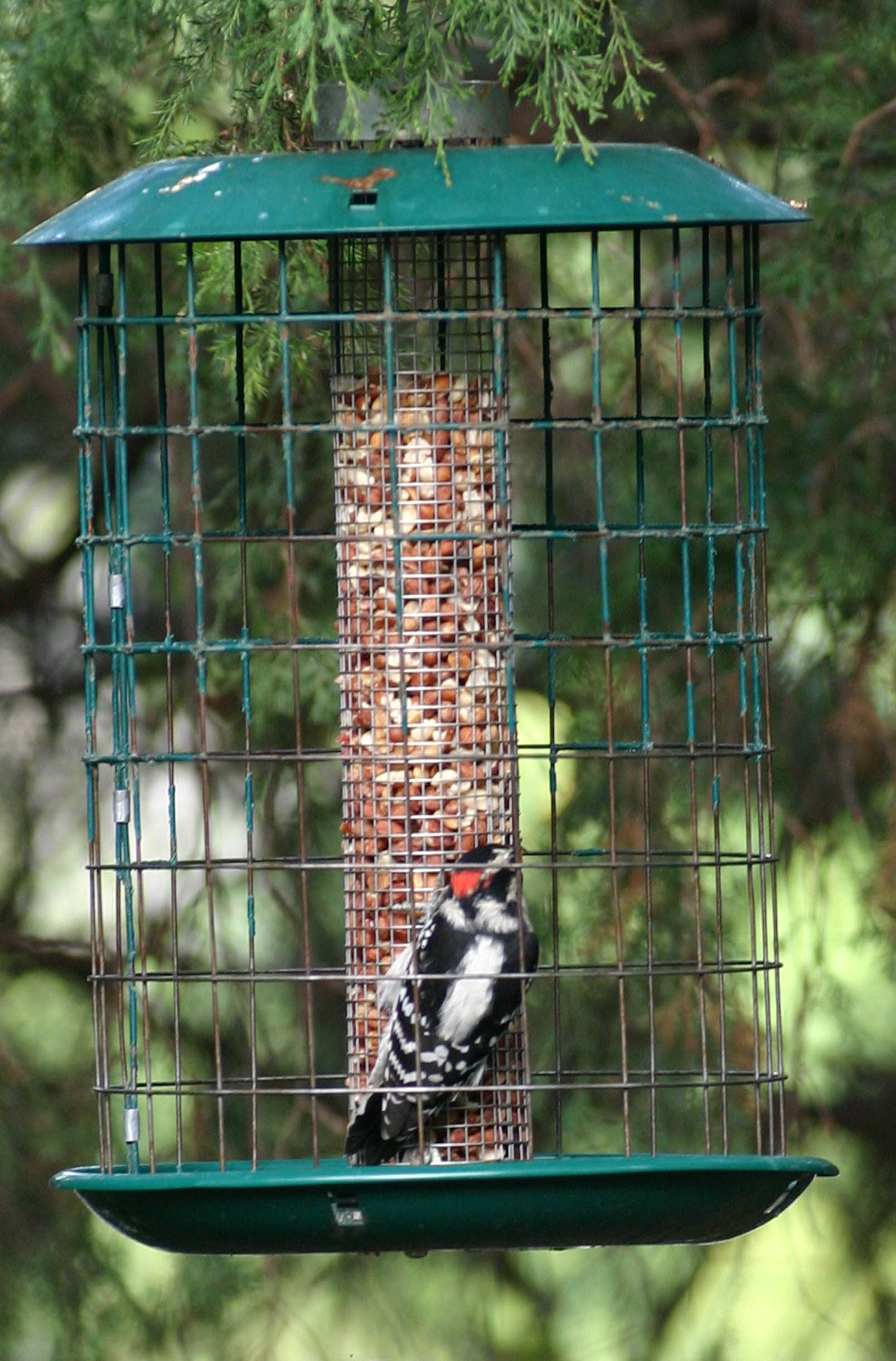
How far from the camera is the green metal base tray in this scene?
135 inches

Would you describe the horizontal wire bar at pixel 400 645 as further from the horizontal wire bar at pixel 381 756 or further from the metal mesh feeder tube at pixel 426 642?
the horizontal wire bar at pixel 381 756

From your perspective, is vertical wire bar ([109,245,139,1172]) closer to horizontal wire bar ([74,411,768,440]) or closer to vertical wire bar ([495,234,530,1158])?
horizontal wire bar ([74,411,768,440])

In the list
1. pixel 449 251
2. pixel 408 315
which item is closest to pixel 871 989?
pixel 449 251

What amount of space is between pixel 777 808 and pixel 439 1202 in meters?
3.11

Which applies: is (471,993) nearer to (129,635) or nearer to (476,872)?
(476,872)

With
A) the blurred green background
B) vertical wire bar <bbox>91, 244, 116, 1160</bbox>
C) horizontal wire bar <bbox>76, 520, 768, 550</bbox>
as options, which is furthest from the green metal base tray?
the blurred green background

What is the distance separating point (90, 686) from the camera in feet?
13.6

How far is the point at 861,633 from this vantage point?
20.8 ft

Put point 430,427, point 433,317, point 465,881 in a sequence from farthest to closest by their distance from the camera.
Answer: point 465,881 < point 430,427 < point 433,317

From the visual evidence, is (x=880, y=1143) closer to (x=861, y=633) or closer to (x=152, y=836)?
(x=861, y=633)

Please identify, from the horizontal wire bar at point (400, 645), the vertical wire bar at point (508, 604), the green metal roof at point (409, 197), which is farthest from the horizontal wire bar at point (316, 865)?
the green metal roof at point (409, 197)

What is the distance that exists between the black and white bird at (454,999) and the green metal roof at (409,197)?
1051mm

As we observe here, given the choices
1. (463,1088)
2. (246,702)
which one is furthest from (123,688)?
(463,1088)

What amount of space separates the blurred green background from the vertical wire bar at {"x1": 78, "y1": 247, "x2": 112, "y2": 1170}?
1831mm
